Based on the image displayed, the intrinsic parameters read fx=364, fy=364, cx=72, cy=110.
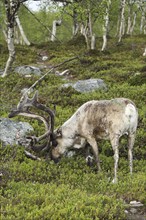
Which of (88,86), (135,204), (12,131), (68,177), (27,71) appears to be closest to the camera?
(135,204)

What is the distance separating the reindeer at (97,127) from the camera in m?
8.89

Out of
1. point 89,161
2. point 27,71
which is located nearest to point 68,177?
point 89,161

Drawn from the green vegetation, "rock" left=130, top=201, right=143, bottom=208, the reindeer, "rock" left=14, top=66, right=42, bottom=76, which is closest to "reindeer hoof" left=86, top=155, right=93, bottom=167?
the green vegetation

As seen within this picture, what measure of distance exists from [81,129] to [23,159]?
1755mm

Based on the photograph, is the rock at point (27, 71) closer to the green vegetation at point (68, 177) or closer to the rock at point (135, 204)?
the green vegetation at point (68, 177)

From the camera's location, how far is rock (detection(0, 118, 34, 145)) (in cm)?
1045

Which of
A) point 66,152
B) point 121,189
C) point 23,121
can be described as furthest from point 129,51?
point 121,189

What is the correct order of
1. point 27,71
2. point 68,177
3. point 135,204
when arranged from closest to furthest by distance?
point 135,204
point 68,177
point 27,71

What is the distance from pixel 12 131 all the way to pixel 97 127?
2.93 m

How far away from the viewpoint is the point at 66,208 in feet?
20.2

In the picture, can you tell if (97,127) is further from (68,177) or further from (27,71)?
(27,71)

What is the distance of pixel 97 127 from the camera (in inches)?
365

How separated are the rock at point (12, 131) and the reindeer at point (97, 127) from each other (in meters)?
1.19

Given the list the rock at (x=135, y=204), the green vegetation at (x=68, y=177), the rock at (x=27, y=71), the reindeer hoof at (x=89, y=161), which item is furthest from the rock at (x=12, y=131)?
the rock at (x=27, y=71)
